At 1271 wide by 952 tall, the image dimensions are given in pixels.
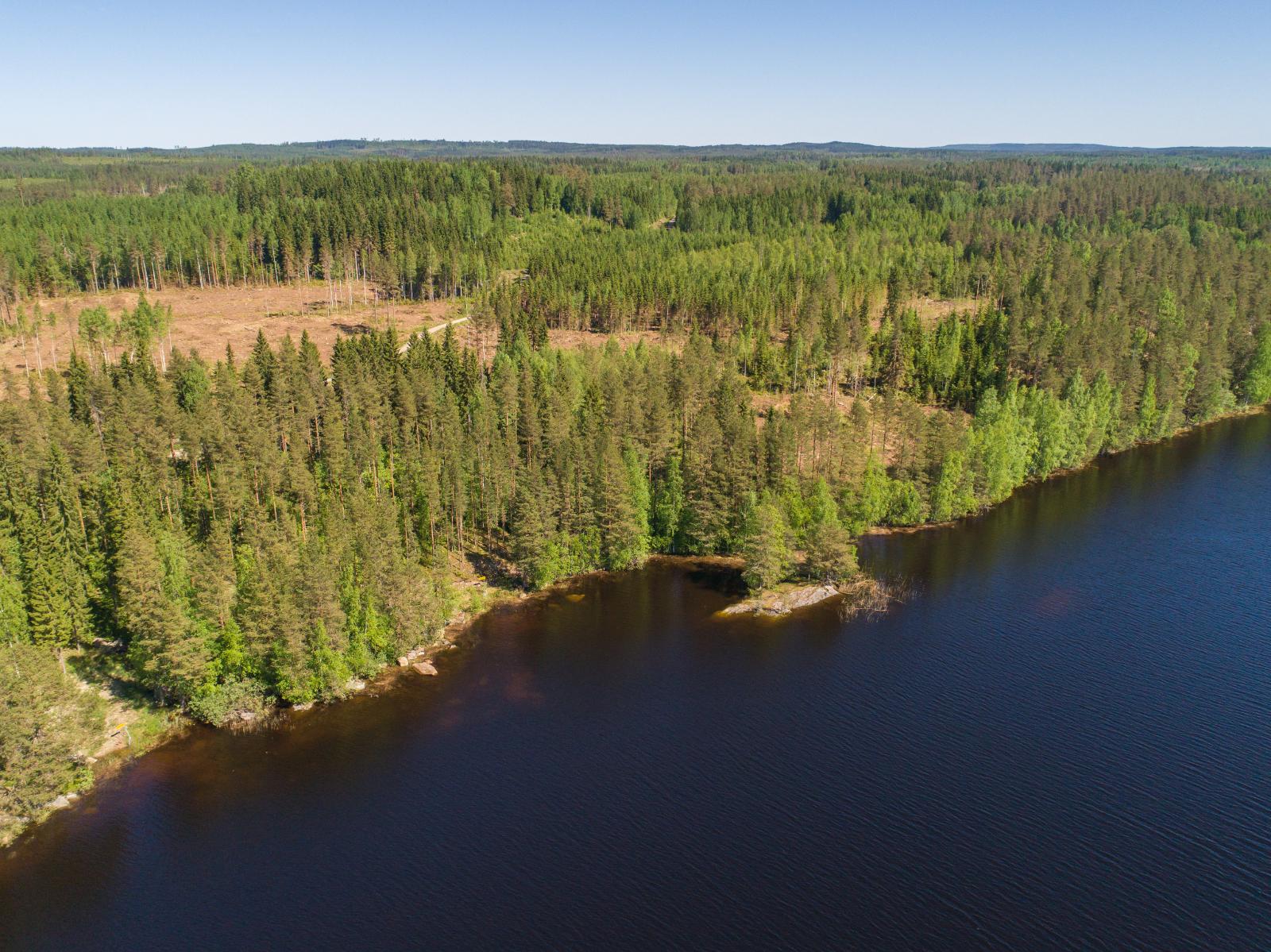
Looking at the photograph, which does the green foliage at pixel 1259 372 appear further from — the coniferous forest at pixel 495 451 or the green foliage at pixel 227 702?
the green foliage at pixel 227 702

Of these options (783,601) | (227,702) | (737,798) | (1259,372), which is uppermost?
(1259,372)

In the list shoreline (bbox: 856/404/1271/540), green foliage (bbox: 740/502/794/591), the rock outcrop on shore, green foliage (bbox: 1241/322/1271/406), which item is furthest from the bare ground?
green foliage (bbox: 1241/322/1271/406)

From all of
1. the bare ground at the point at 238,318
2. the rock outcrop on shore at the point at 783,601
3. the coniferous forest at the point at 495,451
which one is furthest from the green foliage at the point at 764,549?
the bare ground at the point at 238,318

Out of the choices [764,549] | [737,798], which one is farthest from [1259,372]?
[737,798]

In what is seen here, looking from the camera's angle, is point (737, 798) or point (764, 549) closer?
point (737, 798)

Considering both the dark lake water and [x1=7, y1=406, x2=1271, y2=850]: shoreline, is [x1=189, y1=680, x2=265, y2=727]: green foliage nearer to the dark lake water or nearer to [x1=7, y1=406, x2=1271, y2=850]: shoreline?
[x1=7, y1=406, x2=1271, y2=850]: shoreline

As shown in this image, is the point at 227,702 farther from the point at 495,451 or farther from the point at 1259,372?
the point at 1259,372
